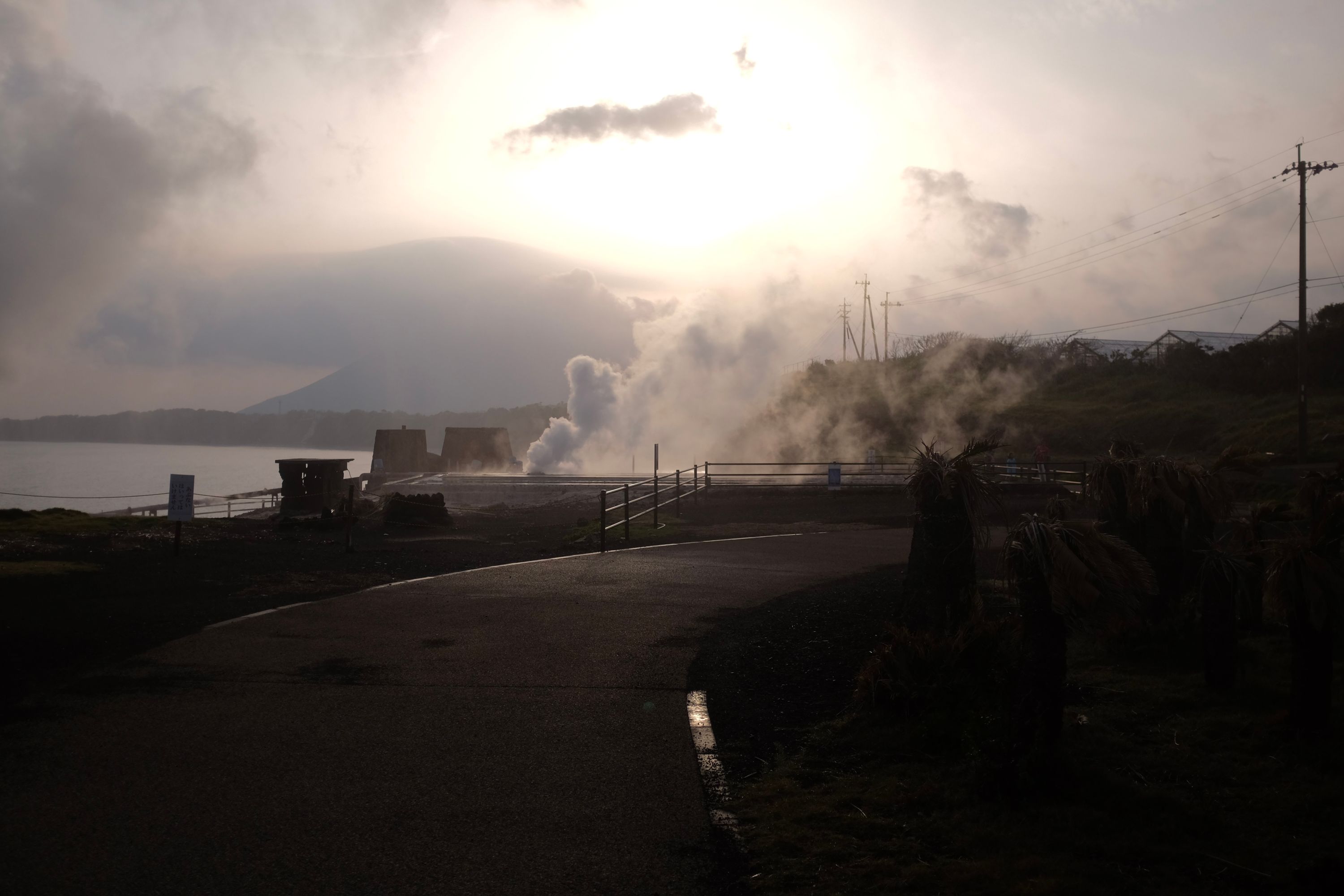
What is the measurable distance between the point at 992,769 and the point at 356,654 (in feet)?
17.8

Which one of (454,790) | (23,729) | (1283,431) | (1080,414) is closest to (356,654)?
(23,729)

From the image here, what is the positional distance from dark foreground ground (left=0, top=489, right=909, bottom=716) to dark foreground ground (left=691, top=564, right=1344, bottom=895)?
5060mm

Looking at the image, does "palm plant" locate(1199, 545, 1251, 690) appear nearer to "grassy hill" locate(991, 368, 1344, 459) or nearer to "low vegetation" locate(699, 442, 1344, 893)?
"low vegetation" locate(699, 442, 1344, 893)

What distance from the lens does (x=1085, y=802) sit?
14.1 ft

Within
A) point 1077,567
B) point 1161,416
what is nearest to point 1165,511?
point 1077,567

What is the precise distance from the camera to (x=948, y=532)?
7.51 metres

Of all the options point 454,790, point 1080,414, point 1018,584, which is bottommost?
point 454,790

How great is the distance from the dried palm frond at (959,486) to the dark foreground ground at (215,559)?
656 cm

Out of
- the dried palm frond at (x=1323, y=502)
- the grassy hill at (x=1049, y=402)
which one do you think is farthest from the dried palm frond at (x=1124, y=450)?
the grassy hill at (x=1049, y=402)

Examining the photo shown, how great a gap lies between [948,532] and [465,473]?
51079mm

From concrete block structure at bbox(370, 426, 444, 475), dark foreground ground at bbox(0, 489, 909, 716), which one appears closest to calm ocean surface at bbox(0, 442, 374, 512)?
concrete block structure at bbox(370, 426, 444, 475)

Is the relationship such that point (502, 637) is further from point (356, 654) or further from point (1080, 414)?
point (1080, 414)

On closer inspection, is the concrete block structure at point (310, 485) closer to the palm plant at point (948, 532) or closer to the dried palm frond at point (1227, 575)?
the palm plant at point (948, 532)

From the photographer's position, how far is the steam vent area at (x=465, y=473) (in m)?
40.6
